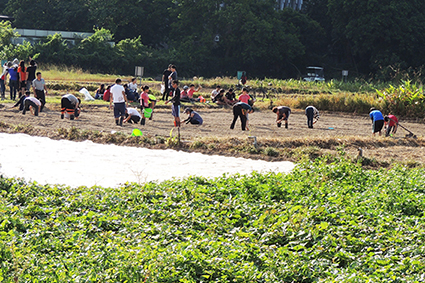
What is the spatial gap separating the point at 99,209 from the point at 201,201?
1.68m

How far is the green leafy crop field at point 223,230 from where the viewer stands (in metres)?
6.09

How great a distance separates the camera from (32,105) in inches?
758

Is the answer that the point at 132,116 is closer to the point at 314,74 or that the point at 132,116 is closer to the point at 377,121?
the point at 377,121

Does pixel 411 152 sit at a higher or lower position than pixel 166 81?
lower

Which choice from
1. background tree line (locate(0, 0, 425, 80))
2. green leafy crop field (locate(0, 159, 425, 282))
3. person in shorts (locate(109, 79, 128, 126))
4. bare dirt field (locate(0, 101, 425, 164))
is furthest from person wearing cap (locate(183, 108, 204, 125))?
background tree line (locate(0, 0, 425, 80))

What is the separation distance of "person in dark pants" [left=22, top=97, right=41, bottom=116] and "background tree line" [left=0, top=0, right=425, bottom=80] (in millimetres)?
29003

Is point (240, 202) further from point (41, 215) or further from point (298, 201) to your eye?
point (41, 215)

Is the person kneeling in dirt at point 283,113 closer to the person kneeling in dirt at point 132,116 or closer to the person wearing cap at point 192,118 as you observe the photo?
the person wearing cap at point 192,118

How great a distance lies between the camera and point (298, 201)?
8.87 meters

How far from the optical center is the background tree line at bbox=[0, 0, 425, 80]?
52.4 meters

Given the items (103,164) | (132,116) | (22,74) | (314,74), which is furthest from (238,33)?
(103,164)

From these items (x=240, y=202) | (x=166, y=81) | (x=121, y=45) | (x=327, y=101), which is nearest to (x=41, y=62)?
(x=121, y=45)

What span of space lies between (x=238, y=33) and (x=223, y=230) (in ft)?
162

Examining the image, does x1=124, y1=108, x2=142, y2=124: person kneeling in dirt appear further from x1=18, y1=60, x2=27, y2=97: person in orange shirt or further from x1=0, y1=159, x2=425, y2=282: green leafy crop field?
x1=0, y1=159, x2=425, y2=282: green leafy crop field
